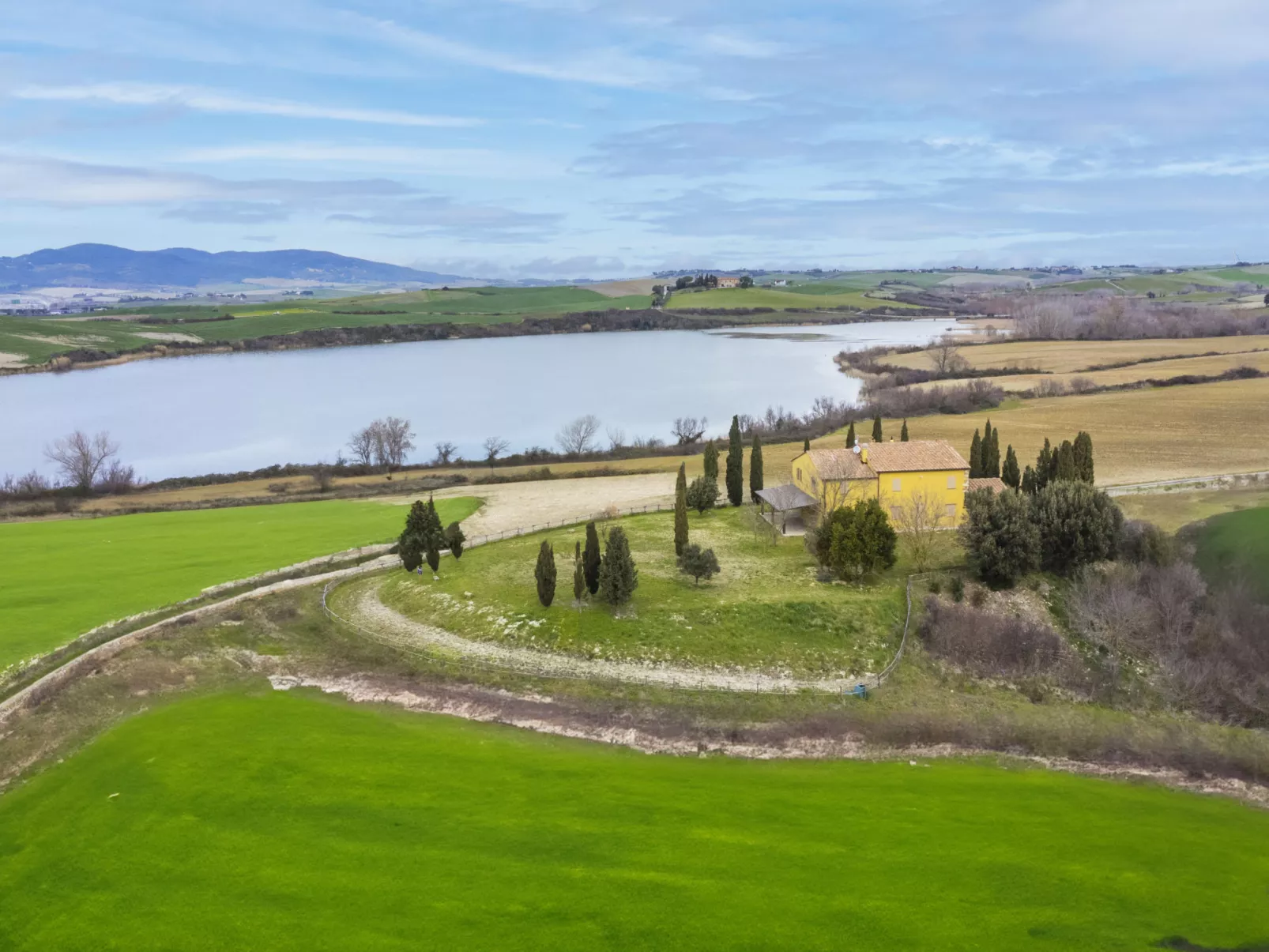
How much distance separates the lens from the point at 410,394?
109062 mm

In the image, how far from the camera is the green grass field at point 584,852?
1666 centimetres

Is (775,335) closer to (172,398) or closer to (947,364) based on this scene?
(947,364)

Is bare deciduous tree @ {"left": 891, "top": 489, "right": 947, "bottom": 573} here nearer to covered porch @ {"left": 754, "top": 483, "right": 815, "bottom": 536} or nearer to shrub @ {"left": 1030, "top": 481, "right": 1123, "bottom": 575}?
covered porch @ {"left": 754, "top": 483, "right": 815, "bottom": 536}

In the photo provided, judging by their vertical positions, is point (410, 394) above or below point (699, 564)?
above

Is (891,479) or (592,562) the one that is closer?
(592,562)

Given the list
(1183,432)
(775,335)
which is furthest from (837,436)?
(775,335)

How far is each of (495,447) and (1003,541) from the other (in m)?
49.7

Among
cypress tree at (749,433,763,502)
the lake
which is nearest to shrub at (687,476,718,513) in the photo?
cypress tree at (749,433,763,502)

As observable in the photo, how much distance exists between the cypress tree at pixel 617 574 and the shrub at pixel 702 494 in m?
15.8

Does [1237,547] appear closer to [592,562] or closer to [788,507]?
[788,507]

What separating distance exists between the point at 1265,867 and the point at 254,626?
3085cm

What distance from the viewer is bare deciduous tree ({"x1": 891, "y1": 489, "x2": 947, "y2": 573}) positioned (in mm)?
40787

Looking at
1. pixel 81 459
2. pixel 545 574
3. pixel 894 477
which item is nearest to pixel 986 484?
pixel 894 477

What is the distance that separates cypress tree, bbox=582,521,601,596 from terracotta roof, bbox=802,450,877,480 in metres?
12.9
